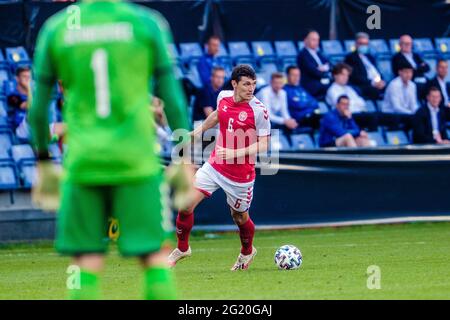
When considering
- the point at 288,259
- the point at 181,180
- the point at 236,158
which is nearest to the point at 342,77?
the point at 236,158

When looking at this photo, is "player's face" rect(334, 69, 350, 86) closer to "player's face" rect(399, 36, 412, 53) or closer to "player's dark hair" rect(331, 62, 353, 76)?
"player's dark hair" rect(331, 62, 353, 76)

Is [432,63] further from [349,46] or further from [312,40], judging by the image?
[312,40]

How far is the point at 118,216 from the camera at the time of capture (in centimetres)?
636

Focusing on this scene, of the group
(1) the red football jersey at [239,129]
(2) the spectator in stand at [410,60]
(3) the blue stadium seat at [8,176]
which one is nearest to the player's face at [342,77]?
(2) the spectator in stand at [410,60]

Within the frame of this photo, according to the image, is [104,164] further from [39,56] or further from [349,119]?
[349,119]

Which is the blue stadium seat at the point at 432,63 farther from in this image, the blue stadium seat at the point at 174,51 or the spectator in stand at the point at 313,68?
the blue stadium seat at the point at 174,51

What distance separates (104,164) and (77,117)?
310mm

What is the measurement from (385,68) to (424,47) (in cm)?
119

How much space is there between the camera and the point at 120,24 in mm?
6328

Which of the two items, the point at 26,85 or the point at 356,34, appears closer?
the point at 26,85

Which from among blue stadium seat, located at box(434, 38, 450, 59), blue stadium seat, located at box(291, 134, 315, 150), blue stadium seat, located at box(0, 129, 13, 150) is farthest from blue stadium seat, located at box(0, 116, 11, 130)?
blue stadium seat, located at box(434, 38, 450, 59)

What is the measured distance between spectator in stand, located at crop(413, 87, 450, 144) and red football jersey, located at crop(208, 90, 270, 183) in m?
7.45

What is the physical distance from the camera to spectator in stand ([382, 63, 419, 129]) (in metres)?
20.5
